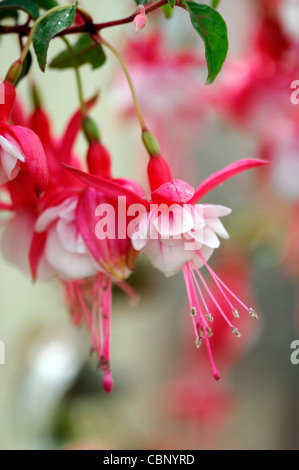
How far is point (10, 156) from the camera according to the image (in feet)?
1.06

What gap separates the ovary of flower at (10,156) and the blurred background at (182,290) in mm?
141

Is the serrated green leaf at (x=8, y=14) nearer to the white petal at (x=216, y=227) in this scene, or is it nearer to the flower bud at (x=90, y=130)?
the flower bud at (x=90, y=130)

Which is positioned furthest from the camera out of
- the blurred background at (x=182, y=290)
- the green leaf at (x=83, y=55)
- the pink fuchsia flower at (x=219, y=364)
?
the pink fuchsia flower at (x=219, y=364)

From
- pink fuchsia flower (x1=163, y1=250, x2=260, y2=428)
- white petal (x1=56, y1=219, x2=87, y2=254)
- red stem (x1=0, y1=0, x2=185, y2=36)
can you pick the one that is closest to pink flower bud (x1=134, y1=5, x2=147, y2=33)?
red stem (x1=0, y1=0, x2=185, y2=36)

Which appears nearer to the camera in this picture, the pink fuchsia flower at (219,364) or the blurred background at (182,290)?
the blurred background at (182,290)

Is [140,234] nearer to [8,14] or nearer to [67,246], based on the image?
[67,246]

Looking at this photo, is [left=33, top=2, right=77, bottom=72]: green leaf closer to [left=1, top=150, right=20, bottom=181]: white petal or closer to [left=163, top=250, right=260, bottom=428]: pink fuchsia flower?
[left=1, top=150, right=20, bottom=181]: white petal

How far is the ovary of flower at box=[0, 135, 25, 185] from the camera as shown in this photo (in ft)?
1.04

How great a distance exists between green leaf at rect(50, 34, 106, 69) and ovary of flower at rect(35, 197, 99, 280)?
10 cm

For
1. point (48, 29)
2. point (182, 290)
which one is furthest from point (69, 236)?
point (182, 290)

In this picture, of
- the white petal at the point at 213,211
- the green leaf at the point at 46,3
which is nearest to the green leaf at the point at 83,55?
the green leaf at the point at 46,3

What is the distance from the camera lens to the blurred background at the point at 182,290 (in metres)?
0.78

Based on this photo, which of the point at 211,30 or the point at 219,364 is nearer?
the point at 211,30

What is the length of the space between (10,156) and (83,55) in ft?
0.43
